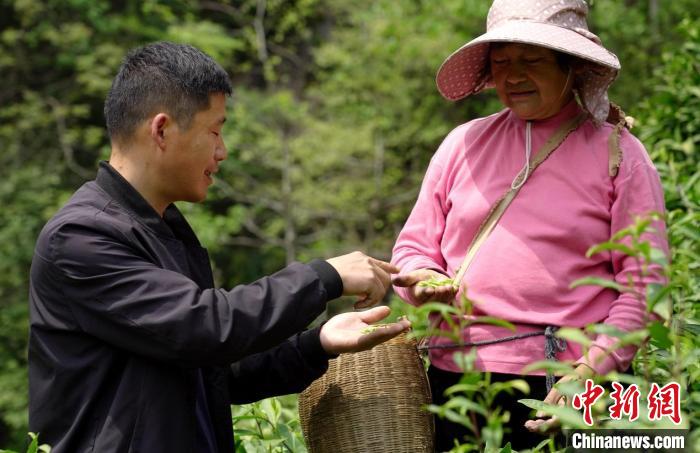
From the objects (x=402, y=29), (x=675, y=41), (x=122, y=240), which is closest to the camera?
(x=122, y=240)

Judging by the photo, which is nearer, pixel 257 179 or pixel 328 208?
pixel 328 208

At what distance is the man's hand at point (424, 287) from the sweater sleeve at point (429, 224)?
100 mm

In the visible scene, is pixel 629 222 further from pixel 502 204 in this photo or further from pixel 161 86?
pixel 161 86

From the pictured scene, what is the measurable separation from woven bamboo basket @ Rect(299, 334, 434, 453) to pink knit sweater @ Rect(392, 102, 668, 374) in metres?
0.13

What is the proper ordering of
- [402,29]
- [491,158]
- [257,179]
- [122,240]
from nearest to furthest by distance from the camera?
1. [122,240]
2. [491,158]
3. [402,29]
4. [257,179]

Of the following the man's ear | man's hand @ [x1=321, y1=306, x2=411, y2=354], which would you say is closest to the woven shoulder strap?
man's hand @ [x1=321, y1=306, x2=411, y2=354]

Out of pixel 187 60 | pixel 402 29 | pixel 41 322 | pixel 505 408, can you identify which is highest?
pixel 402 29

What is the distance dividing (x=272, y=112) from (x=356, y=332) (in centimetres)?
1232

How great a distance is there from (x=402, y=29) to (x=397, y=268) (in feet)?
34.7

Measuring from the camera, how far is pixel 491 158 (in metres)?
2.53

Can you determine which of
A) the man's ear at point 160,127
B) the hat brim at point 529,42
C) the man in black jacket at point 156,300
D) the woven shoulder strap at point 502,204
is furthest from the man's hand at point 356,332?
the hat brim at point 529,42

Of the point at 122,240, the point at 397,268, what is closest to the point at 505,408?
the point at 397,268

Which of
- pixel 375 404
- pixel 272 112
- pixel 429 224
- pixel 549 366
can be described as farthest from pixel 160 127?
pixel 272 112

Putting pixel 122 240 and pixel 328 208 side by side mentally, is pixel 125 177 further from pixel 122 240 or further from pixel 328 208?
pixel 328 208
